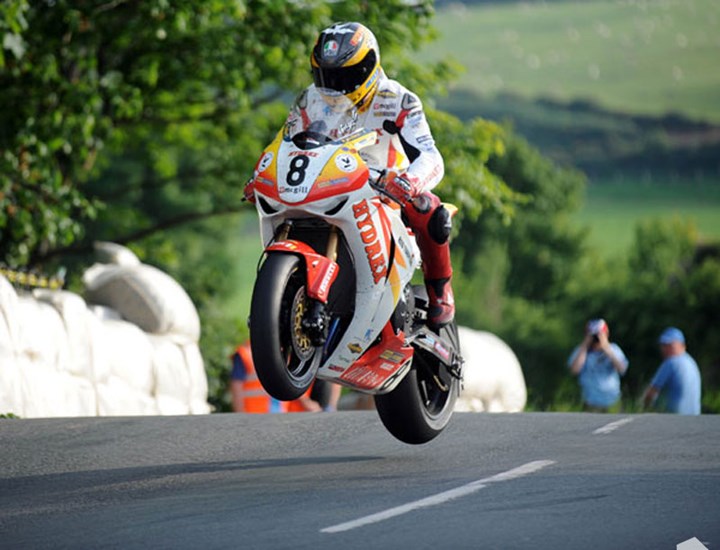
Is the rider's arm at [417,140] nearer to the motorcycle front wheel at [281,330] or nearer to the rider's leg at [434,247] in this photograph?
the rider's leg at [434,247]

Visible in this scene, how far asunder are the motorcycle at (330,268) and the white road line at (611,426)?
1.37m

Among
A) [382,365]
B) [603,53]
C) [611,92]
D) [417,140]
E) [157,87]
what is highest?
[603,53]

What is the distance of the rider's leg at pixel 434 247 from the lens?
27.5 ft

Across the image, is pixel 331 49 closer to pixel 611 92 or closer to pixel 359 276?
pixel 359 276

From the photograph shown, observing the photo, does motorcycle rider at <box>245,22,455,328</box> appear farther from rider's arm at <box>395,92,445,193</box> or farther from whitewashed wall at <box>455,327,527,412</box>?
whitewashed wall at <box>455,327,527,412</box>

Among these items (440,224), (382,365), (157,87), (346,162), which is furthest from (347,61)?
(157,87)

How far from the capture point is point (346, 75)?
8.00 m

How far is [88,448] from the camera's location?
8820 millimetres

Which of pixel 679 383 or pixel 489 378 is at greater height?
pixel 679 383

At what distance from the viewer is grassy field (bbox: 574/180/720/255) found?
94.5 metres

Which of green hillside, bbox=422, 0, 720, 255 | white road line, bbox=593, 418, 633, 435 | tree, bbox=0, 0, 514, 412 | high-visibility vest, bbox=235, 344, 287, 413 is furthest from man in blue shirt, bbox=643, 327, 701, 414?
green hillside, bbox=422, 0, 720, 255

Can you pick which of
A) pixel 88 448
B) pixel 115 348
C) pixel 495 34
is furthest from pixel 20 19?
pixel 495 34

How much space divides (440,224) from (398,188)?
617 millimetres

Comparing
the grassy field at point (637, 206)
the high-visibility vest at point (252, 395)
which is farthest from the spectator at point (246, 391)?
the grassy field at point (637, 206)
